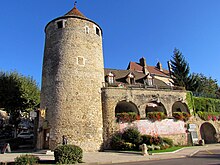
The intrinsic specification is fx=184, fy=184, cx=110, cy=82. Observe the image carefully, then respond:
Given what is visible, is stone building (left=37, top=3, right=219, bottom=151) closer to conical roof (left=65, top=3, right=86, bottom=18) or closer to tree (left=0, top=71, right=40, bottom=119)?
conical roof (left=65, top=3, right=86, bottom=18)

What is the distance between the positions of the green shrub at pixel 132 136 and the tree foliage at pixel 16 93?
634 inches

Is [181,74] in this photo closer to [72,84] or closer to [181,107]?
[181,107]

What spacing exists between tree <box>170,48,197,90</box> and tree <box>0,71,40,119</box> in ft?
84.4

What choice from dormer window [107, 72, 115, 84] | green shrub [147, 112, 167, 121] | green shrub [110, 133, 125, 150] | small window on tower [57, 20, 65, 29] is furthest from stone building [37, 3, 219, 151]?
dormer window [107, 72, 115, 84]

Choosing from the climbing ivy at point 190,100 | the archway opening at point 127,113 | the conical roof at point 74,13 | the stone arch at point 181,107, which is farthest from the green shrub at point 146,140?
the conical roof at point 74,13

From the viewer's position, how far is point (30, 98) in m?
27.6

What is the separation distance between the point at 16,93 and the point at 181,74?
96.5 ft

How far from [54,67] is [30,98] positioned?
10.0 m

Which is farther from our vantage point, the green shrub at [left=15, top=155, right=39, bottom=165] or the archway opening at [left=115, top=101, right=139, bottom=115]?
the archway opening at [left=115, top=101, right=139, bottom=115]

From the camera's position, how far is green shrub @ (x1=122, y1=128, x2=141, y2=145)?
18.5 meters

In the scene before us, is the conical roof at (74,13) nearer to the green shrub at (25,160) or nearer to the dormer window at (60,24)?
the dormer window at (60,24)

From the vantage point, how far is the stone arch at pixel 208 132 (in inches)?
1003

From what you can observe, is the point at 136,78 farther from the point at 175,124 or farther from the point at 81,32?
the point at 81,32

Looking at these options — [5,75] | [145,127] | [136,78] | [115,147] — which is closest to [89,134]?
[115,147]
